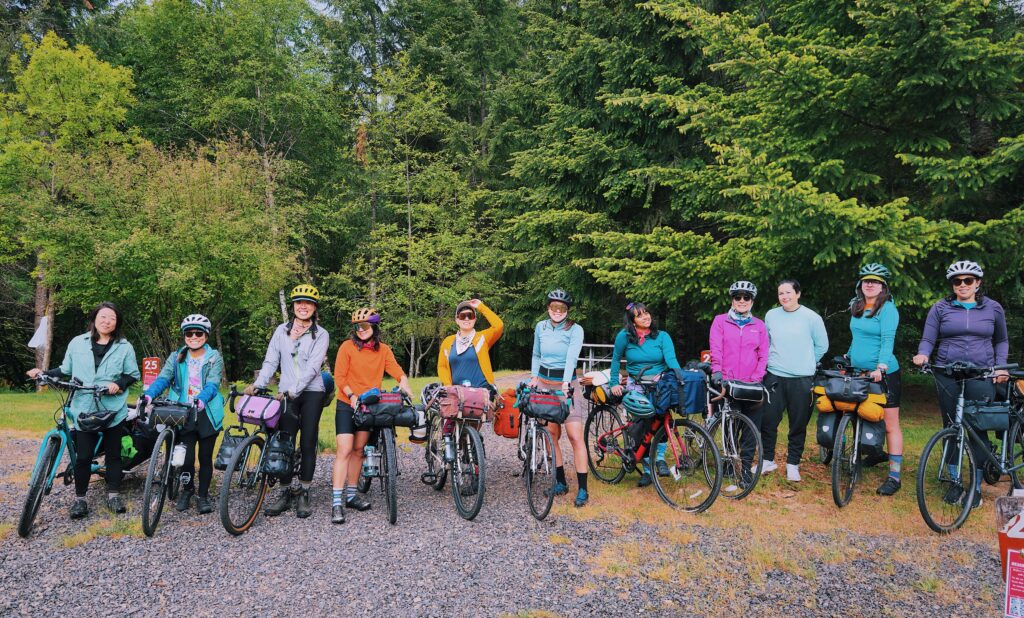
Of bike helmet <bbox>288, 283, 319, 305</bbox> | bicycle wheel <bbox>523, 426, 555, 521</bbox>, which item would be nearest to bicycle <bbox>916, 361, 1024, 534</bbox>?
bicycle wheel <bbox>523, 426, 555, 521</bbox>

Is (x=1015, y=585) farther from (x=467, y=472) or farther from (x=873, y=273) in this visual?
(x=467, y=472)

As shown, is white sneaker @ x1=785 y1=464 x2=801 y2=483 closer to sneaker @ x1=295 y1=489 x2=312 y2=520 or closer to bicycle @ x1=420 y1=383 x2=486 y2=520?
bicycle @ x1=420 y1=383 x2=486 y2=520

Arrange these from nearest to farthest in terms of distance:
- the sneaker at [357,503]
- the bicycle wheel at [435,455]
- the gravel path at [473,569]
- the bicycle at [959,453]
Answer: the gravel path at [473,569]
the bicycle at [959,453]
the sneaker at [357,503]
the bicycle wheel at [435,455]

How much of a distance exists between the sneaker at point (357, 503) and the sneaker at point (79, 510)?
2.19 meters

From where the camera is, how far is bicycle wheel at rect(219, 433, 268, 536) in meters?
4.65

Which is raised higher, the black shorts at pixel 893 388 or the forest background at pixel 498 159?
the forest background at pixel 498 159

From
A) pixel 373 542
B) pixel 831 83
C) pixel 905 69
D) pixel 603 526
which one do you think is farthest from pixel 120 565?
pixel 905 69

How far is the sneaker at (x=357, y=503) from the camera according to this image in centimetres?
538

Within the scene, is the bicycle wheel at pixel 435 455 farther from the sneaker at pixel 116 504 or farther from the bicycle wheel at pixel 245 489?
the sneaker at pixel 116 504

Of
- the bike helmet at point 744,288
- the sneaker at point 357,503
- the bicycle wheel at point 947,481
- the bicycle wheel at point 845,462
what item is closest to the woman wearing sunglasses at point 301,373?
the sneaker at point 357,503

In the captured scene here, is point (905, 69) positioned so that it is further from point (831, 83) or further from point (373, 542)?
point (373, 542)

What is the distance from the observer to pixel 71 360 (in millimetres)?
5215

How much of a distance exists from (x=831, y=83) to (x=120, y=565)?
9566 millimetres

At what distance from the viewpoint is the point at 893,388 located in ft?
19.1
